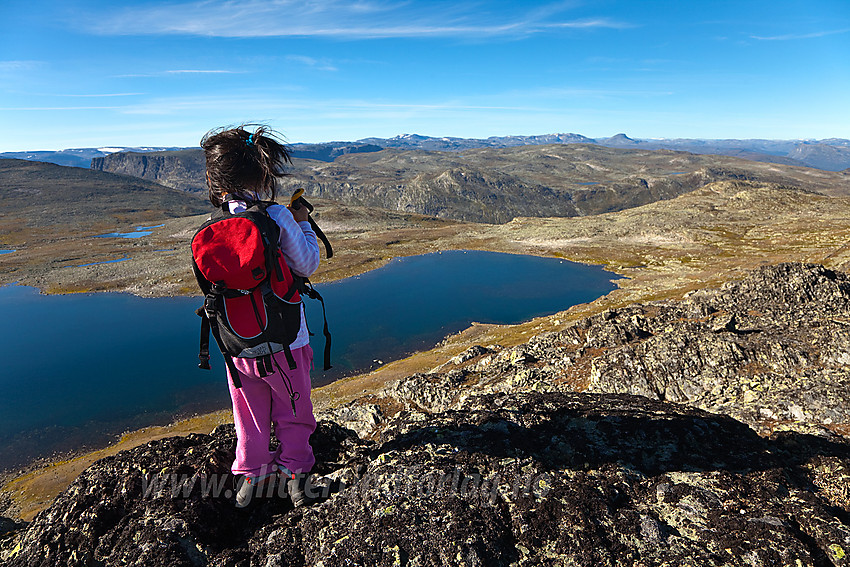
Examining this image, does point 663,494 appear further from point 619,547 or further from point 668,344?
point 668,344

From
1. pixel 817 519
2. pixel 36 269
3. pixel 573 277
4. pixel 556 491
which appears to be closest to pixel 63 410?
pixel 556 491

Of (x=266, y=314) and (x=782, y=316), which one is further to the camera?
(x=782, y=316)

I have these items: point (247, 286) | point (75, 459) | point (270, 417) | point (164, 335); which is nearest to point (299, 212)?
point (247, 286)

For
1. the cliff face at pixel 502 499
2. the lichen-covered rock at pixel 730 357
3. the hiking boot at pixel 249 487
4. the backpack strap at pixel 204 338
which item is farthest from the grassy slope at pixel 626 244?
the backpack strap at pixel 204 338

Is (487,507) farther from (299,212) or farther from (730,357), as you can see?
(730,357)

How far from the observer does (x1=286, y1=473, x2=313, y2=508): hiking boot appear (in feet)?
17.8

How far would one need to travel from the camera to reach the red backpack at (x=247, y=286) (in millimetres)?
4465

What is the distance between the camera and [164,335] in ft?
197

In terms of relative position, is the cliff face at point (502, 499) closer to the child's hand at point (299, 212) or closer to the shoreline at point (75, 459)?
the child's hand at point (299, 212)

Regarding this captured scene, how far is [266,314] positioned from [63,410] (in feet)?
164

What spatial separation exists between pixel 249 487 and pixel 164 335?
65475 mm

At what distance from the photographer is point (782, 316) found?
2192 centimetres

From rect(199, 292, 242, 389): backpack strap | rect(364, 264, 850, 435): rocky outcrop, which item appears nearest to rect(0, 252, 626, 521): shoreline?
rect(364, 264, 850, 435): rocky outcrop

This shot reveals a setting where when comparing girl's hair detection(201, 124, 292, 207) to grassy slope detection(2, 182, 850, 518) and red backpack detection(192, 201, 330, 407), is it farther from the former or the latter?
grassy slope detection(2, 182, 850, 518)
